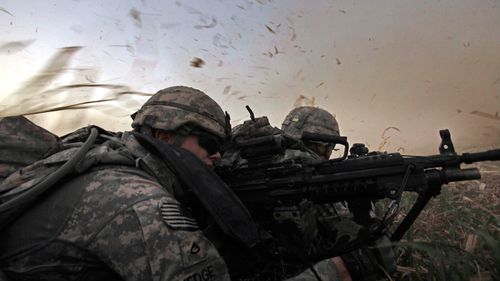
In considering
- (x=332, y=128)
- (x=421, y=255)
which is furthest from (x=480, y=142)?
(x=421, y=255)

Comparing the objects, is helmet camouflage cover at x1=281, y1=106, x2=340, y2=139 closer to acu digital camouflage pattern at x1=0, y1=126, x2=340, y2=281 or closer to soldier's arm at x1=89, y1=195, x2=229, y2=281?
acu digital camouflage pattern at x1=0, y1=126, x2=340, y2=281

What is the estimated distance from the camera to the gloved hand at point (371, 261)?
8.21 feet

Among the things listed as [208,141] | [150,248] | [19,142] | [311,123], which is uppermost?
[311,123]

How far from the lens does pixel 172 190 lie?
2.26 metres

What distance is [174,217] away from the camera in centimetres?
184

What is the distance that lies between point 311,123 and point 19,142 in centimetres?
320

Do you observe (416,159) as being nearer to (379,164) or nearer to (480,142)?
(379,164)

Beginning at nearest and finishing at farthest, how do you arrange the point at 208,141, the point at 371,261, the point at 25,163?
the point at 371,261, the point at 208,141, the point at 25,163

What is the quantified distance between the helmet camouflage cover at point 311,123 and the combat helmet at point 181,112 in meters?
2.43

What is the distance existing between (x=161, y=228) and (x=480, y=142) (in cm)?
1386

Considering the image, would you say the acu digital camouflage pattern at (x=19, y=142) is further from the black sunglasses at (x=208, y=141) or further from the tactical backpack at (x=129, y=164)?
the black sunglasses at (x=208, y=141)

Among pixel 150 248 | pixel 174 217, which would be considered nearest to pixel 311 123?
pixel 174 217

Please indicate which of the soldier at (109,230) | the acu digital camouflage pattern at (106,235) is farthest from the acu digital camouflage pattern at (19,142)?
the acu digital camouflage pattern at (106,235)

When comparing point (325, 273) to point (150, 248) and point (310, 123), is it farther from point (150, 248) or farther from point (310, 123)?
point (310, 123)
